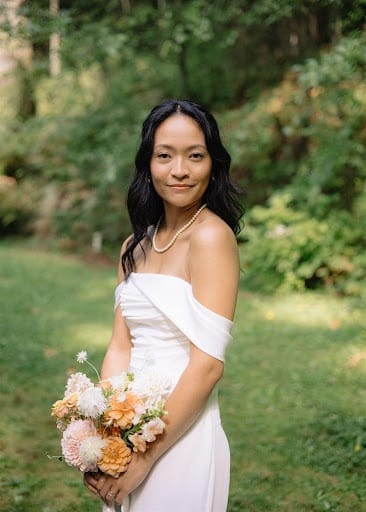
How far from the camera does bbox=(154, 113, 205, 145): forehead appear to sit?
2045mm

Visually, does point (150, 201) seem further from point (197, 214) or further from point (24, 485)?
point (24, 485)

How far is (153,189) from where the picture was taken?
2.36 metres

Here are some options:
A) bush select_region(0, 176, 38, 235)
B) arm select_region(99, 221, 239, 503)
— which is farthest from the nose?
bush select_region(0, 176, 38, 235)

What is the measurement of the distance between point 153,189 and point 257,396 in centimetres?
355

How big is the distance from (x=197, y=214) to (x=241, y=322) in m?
5.59

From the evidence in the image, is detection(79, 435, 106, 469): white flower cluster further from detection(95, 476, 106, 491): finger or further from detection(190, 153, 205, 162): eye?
detection(190, 153, 205, 162): eye

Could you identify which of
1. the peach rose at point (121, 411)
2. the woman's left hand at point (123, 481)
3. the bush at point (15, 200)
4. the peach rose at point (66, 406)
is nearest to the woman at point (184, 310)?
the woman's left hand at point (123, 481)

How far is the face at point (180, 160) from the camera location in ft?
6.71

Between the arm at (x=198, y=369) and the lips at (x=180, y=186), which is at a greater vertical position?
the lips at (x=180, y=186)

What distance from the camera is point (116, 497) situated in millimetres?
1905

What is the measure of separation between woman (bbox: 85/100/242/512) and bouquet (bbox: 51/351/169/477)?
0.06 metres

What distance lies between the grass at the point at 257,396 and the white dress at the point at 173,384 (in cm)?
193

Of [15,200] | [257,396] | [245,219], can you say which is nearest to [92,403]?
[257,396]

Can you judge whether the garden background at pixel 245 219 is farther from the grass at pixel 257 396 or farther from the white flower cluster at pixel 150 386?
the white flower cluster at pixel 150 386
